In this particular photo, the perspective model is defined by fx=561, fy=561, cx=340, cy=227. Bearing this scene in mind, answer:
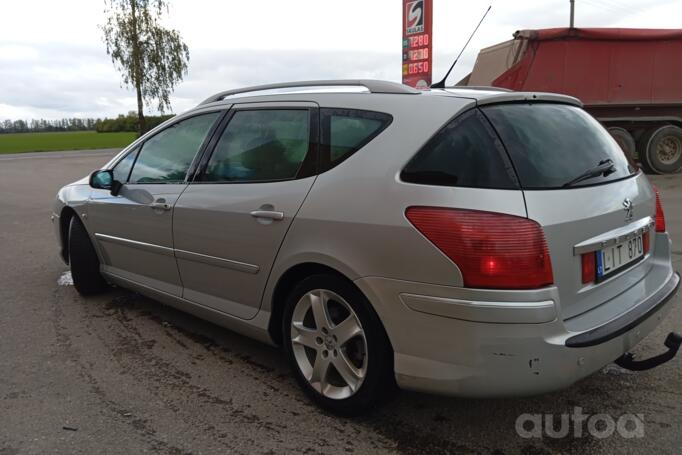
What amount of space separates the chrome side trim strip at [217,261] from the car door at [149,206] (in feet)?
0.52

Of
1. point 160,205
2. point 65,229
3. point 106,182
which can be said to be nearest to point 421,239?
point 160,205

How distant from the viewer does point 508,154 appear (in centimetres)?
234

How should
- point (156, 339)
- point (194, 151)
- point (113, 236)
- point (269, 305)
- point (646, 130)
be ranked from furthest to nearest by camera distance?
point (646, 130) < point (113, 236) < point (156, 339) < point (194, 151) < point (269, 305)

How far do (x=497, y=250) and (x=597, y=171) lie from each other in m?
0.84

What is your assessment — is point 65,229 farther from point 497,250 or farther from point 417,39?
point 417,39

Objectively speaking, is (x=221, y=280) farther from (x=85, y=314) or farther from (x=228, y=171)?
(x=85, y=314)

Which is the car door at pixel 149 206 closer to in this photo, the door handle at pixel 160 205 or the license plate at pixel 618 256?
the door handle at pixel 160 205

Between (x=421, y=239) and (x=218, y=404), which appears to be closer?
(x=421, y=239)

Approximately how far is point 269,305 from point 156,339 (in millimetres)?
1237

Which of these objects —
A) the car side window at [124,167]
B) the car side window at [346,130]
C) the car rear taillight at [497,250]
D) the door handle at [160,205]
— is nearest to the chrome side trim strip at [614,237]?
the car rear taillight at [497,250]

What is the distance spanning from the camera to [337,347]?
266cm

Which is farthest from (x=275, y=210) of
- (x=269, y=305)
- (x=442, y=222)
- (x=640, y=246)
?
(x=640, y=246)

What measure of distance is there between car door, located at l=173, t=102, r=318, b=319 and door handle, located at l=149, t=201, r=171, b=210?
0.11 metres

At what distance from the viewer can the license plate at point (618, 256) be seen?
8.02ft
